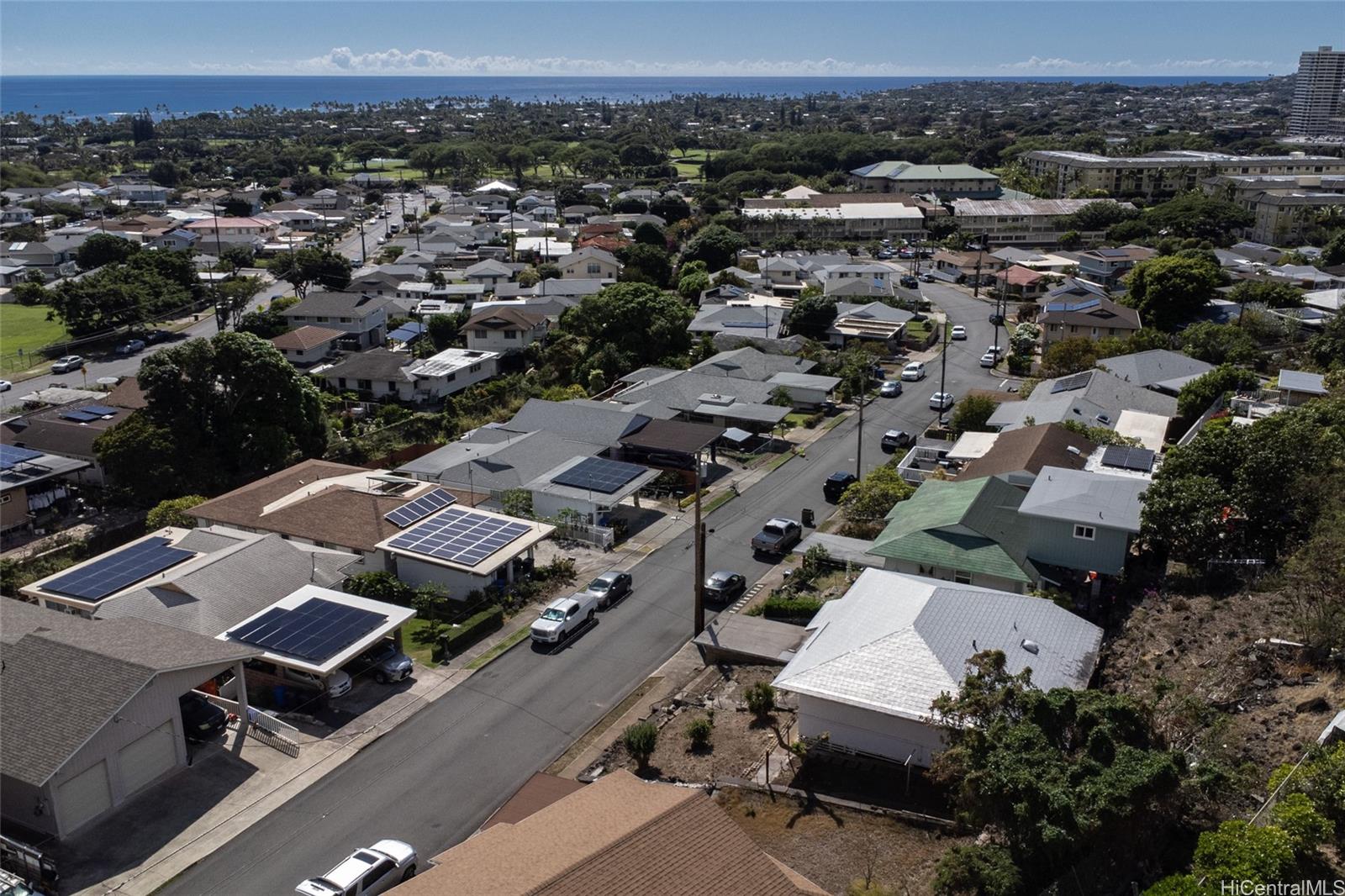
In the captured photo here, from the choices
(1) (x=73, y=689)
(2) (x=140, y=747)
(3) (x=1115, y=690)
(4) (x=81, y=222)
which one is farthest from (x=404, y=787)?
(4) (x=81, y=222)

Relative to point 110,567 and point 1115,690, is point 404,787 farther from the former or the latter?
point 1115,690

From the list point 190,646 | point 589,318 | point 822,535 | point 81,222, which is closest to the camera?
point 190,646

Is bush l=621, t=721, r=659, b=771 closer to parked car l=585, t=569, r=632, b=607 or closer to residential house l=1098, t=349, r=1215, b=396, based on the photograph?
parked car l=585, t=569, r=632, b=607

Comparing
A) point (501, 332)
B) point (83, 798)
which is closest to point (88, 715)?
point (83, 798)

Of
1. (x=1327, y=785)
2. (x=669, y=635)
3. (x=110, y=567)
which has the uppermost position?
(x=1327, y=785)

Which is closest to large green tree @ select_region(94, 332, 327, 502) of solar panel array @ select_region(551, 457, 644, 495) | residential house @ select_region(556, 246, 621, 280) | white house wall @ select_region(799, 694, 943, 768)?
solar panel array @ select_region(551, 457, 644, 495)
